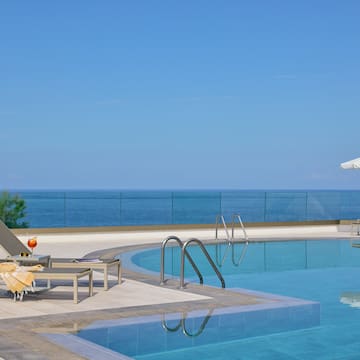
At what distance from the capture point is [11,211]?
790 inches

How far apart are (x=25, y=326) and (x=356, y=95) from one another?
37.3m

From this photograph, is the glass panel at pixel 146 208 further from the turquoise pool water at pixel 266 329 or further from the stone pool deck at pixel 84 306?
the turquoise pool water at pixel 266 329

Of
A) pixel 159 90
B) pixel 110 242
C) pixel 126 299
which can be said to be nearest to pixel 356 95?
pixel 159 90

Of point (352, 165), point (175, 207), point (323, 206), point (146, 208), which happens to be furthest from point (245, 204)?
point (352, 165)

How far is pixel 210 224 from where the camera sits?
20.7 meters

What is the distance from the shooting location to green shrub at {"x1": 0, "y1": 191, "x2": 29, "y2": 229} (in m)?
19.9

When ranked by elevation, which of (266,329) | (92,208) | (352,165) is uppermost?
(352,165)

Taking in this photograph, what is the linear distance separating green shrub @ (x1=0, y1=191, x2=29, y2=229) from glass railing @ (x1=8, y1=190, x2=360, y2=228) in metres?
0.26

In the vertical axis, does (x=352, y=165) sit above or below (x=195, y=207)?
above

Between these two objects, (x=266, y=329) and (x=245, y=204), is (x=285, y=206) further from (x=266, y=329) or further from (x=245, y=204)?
(x=266, y=329)

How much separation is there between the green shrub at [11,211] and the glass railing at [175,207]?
0.87ft

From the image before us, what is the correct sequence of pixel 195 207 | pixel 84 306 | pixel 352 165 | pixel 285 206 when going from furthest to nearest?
pixel 285 206
pixel 195 207
pixel 352 165
pixel 84 306

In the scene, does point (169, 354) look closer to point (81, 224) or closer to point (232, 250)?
point (232, 250)

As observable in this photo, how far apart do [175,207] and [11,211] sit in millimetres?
4802
